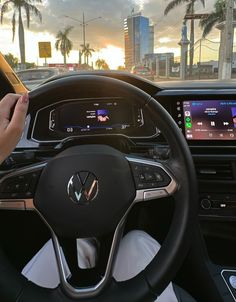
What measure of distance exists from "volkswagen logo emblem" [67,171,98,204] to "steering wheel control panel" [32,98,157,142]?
1.14 metres

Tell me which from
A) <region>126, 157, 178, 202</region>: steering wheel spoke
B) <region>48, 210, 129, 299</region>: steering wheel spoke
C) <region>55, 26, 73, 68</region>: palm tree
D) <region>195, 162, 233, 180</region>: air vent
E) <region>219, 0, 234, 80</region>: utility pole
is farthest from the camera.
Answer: <region>55, 26, 73, 68</region>: palm tree

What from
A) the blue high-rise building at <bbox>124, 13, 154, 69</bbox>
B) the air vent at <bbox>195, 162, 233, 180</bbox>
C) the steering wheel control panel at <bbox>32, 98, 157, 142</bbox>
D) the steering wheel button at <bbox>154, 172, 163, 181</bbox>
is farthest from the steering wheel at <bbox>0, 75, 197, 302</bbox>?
A: the blue high-rise building at <bbox>124, 13, 154, 69</bbox>

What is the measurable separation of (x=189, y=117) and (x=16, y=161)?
1077 millimetres

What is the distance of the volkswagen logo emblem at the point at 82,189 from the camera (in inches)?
42.6

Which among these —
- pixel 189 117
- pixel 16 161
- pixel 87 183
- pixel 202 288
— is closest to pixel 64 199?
pixel 87 183

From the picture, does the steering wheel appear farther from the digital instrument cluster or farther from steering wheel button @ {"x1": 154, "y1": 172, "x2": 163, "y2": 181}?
the digital instrument cluster

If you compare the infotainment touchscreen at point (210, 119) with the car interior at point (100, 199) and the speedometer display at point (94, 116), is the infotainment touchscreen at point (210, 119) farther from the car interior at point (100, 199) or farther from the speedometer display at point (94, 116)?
the car interior at point (100, 199)

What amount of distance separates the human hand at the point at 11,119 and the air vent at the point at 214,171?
1222 mm

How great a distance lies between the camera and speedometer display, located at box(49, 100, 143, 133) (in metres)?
2.27

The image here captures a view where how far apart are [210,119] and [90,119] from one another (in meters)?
0.71

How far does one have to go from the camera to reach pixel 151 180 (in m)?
1.12

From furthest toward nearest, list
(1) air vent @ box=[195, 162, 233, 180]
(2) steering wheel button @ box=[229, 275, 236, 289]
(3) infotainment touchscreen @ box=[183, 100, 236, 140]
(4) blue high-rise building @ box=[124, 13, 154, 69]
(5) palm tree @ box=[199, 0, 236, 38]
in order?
(5) palm tree @ box=[199, 0, 236, 38] → (4) blue high-rise building @ box=[124, 13, 154, 69] → (3) infotainment touchscreen @ box=[183, 100, 236, 140] → (1) air vent @ box=[195, 162, 233, 180] → (2) steering wheel button @ box=[229, 275, 236, 289]

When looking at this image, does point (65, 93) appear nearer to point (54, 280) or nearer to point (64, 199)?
point (64, 199)

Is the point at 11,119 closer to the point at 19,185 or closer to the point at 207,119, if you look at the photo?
the point at 19,185
